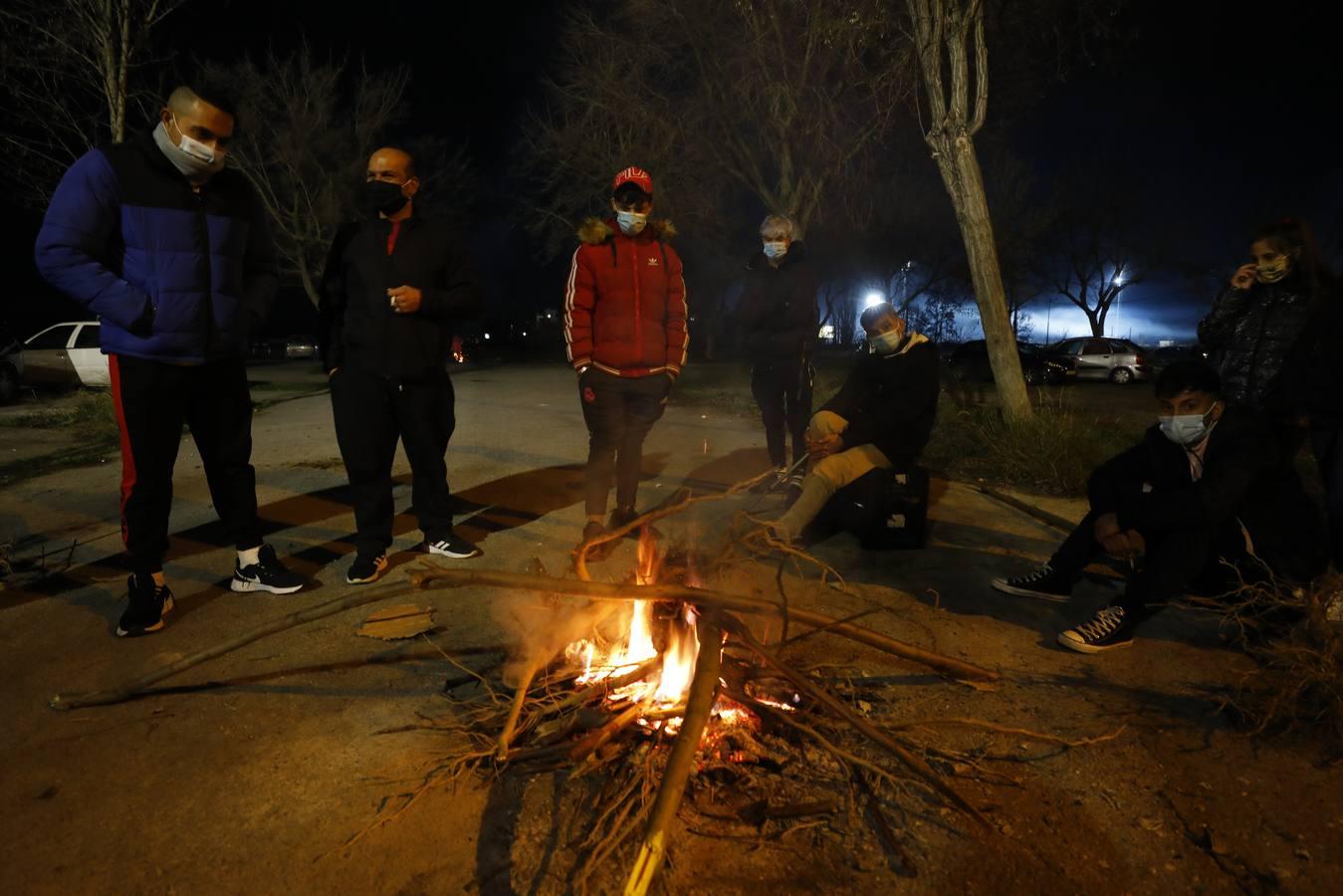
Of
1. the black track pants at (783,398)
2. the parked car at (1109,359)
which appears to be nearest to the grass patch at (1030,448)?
the black track pants at (783,398)

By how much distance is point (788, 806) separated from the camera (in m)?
2.03

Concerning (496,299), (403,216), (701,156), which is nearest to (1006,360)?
(403,216)

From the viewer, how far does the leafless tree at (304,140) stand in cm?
2109

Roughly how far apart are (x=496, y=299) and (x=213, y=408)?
5799 centimetres

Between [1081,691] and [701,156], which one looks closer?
[1081,691]

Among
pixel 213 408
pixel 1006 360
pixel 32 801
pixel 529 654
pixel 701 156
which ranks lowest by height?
pixel 32 801

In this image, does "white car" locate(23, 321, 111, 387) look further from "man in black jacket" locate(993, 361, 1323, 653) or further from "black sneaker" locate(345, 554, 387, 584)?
"man in black jacket" locate(993, 361, 1323, 653)

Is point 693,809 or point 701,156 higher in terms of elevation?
point 701,156

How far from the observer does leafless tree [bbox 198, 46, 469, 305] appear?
21.1 meters

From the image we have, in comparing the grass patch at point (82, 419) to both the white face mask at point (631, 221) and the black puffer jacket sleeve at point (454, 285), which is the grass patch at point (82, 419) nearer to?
the black puffer jacket sleeve at point (454, 285)

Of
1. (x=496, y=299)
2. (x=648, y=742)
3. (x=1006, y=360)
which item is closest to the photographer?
(x=648, y=742)

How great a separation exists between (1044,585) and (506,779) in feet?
9.00

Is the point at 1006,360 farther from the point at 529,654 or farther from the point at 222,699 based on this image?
the point at 222,699

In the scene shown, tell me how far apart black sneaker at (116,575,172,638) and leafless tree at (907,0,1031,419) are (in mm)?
6944
